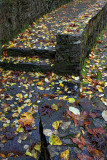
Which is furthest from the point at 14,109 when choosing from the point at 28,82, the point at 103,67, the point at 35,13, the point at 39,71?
the point at 35,13

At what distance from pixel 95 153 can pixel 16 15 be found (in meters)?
4.41

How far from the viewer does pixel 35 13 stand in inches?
235

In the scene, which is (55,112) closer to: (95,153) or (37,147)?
(95,153)

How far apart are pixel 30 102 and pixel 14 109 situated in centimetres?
33

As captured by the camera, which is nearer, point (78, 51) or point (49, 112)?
point (49, 112)

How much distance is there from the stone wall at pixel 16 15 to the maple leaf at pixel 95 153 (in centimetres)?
377

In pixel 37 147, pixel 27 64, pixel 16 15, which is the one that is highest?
pixel 16 15

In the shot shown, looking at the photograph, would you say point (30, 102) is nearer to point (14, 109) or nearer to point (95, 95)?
point (14, 109)

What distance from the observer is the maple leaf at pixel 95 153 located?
131 cm

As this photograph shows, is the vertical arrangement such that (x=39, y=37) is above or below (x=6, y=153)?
above

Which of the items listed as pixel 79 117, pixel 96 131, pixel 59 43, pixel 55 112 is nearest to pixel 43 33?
pixel 59 43

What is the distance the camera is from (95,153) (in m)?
1.34

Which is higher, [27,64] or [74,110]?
[74,110]

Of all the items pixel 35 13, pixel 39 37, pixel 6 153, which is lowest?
pixel 6 153
